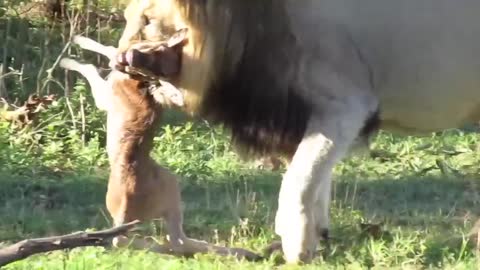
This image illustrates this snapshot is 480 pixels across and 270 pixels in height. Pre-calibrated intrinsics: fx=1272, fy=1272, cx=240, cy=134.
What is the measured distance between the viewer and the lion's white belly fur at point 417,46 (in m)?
5.21

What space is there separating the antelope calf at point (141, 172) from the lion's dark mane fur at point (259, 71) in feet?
0.79

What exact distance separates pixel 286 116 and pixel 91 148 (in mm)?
2873

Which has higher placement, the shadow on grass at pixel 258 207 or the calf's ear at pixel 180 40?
the calf's ear at pixel 180 40

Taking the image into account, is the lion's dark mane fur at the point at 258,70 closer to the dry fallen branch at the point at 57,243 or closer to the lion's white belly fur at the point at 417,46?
the lion's white belly fur at the point at 417,46

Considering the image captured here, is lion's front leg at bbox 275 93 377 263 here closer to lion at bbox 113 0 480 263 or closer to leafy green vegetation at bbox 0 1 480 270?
lion at bbox 113 0 480 263

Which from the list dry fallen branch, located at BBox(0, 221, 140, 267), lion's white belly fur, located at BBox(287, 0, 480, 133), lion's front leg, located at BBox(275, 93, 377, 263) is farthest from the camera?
lion's white belly fur, located at BBox(287, 0, 480, 133)

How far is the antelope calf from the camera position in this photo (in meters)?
5.09

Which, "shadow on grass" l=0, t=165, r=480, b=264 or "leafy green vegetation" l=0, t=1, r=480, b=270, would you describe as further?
"shadow on grass" l=0, t=165, r=480, b=264

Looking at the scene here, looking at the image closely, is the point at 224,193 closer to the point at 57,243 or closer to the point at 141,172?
the point at 141,172

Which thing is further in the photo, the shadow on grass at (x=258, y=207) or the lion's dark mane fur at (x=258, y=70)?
the shadow on grass at (x=258, y=207)

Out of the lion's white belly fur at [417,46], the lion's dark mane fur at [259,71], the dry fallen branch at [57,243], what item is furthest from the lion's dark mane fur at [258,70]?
the dry fallen branch at [57,243]

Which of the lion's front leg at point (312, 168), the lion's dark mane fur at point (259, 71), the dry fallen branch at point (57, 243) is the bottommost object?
the dry fallen branch at point (57, 243)

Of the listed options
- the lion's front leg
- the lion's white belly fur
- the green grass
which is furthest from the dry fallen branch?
the lion's white belly fur

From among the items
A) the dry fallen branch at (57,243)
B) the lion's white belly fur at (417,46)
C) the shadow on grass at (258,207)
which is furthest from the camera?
the shadow on grass at (258,207)
